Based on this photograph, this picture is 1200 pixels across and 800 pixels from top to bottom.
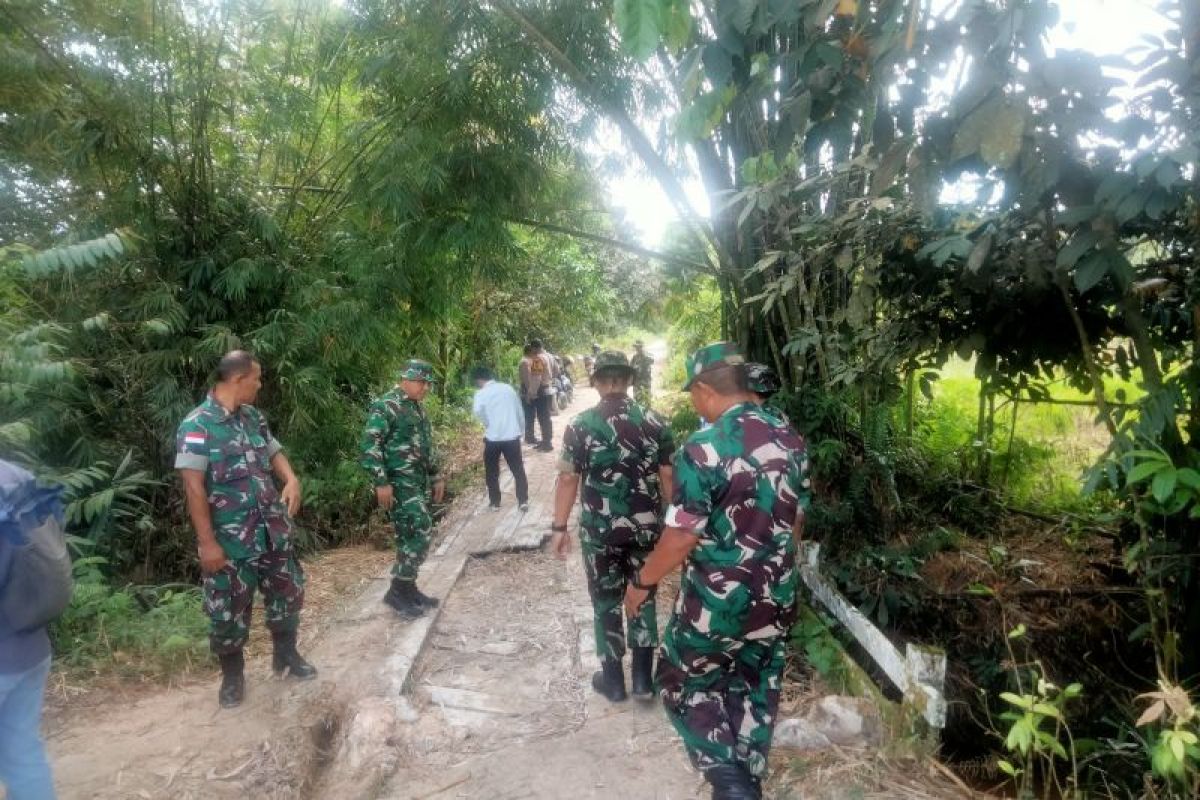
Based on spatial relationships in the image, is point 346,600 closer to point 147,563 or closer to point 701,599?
point 147,563

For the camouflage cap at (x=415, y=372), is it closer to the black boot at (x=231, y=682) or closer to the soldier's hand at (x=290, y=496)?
the soldier's hand at (x=290, y=496)

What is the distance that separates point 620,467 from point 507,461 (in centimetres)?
358

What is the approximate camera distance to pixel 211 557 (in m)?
2.95

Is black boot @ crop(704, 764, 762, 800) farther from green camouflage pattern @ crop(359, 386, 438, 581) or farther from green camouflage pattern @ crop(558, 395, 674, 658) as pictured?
green camouflage pattern @ crop(359, 386, 438, 581)

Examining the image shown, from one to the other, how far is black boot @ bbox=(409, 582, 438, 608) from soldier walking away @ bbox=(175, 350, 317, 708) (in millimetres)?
1061

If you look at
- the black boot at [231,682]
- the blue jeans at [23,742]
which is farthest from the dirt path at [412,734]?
the blue jeans at [23,742]

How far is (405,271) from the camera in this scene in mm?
5680

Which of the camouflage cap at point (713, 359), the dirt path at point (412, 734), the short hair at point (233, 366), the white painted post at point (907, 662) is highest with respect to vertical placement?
the short hair at point (233, 366)

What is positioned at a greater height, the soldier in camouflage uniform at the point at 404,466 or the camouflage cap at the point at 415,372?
the camouflage cap at the point at 415,372

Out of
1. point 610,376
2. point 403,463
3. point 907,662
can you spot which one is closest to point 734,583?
point 907,662

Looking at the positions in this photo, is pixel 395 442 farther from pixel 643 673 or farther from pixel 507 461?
pixel 507 461

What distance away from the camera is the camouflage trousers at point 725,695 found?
2.19 metres

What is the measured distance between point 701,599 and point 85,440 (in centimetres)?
451

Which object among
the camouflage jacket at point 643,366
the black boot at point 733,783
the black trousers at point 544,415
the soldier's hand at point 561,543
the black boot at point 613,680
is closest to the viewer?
the black boot at point 733,783
